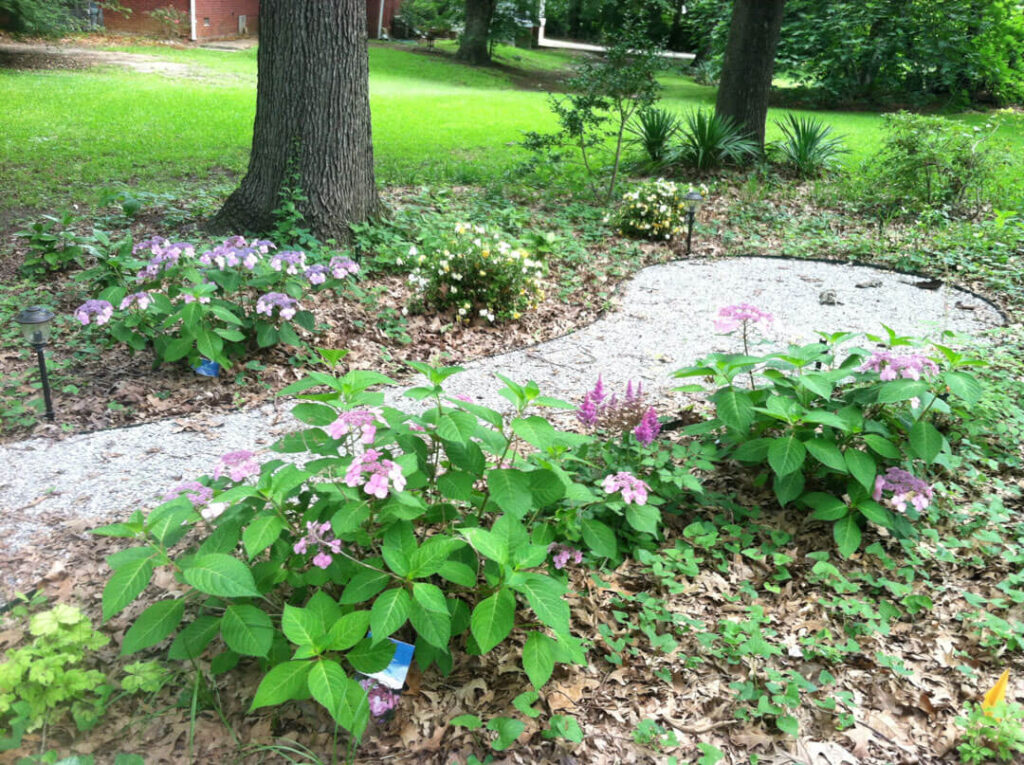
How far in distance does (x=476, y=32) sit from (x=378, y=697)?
949 inches

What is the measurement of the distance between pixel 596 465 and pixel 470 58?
23213 millimetres

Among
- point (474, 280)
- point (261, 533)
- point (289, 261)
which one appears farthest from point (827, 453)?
point (474, 280)

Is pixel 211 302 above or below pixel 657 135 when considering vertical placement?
below

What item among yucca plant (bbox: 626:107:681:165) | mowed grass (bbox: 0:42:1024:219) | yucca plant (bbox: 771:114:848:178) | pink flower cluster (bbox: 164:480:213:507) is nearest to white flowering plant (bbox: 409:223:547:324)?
pink flower cluster (bbox: 164:480:213:507)

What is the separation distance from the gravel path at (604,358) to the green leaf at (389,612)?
158 cm

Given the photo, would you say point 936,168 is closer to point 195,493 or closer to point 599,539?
point 599,539

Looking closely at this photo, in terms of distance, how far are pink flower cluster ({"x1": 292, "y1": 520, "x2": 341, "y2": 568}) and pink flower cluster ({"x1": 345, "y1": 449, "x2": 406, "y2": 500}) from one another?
0.19 metres

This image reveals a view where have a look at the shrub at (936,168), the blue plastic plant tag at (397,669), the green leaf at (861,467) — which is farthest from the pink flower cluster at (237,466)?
the shrub at (936,168)

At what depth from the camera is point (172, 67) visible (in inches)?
688

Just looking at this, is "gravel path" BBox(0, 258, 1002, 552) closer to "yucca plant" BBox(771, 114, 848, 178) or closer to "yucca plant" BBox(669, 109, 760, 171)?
"yucca plant" BBox(669, 109, 760, 171)

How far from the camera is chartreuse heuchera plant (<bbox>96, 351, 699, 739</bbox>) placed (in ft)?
5.94

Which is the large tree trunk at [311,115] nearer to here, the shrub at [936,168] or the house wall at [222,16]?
the shrub at [936,168]

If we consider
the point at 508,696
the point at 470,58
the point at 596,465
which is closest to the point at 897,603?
the point at 596,465

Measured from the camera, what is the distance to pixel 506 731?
1.99 meters
